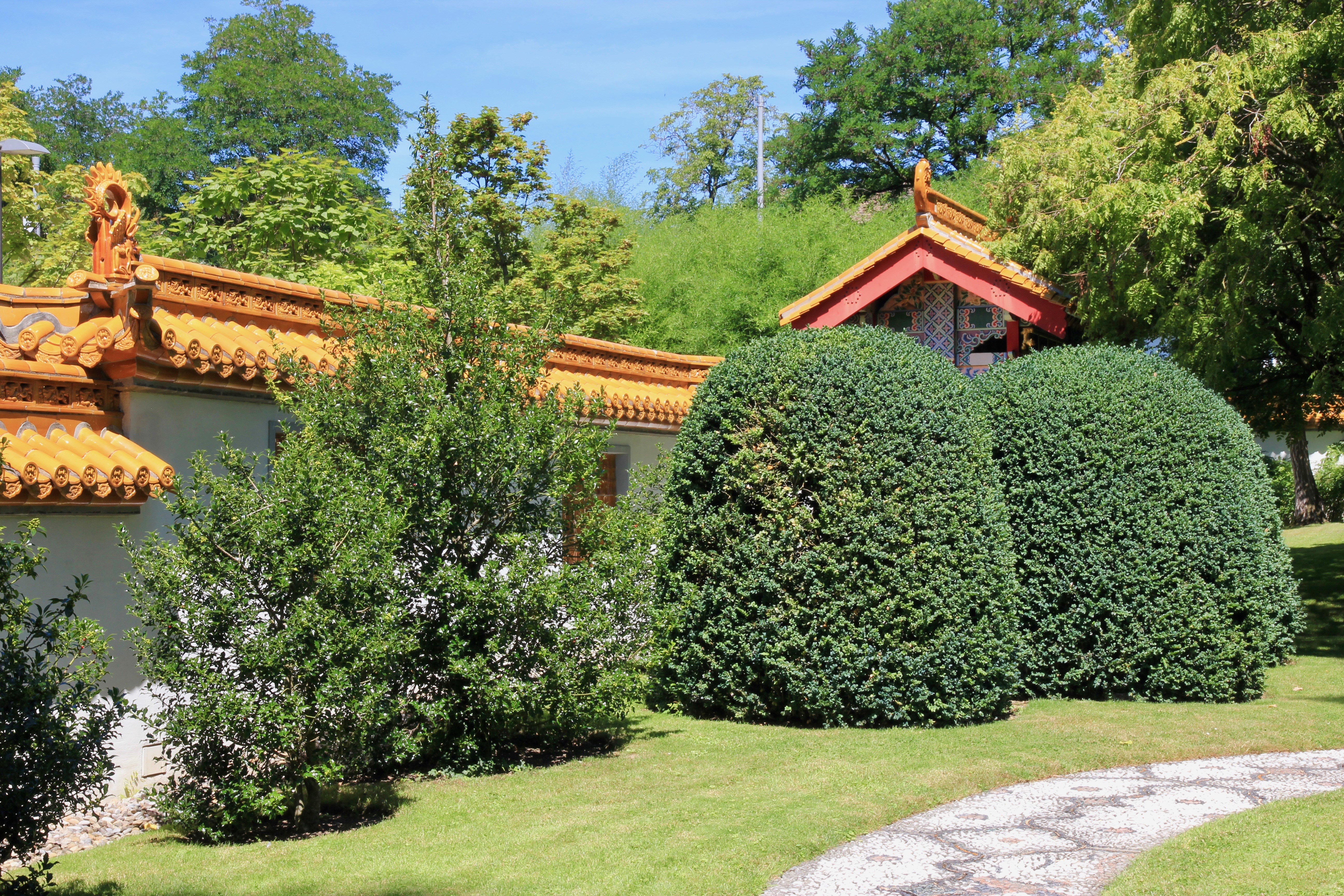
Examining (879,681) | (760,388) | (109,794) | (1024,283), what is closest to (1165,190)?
(1024,283)

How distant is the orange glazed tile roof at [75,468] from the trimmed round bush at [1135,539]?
20.8ft

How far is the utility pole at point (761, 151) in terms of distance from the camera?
3544cm

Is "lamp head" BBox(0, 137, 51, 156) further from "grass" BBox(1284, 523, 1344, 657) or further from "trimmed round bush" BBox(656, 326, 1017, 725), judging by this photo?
"grass" BBox(1284, 523, 1344, 657)

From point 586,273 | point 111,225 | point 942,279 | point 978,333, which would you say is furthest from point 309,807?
point 586,273

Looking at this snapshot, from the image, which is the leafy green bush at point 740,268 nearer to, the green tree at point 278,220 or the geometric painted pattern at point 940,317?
the geometric painted pattern at point 940,317

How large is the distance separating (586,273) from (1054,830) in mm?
17581

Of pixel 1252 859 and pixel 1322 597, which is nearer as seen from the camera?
pixel 1252 859

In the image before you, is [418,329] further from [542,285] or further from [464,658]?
[542,285]

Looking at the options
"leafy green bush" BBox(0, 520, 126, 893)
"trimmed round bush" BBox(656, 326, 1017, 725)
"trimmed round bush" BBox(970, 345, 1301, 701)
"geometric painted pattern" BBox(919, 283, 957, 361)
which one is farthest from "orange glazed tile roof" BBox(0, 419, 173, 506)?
"geometric painted pattern" BBox(919, 283, 957, 361)

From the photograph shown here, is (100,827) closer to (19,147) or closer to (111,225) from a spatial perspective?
(111,225)

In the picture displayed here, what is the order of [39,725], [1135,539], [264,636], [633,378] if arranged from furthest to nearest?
[633,378] → [1135,539] → [264,636] → [39,725]

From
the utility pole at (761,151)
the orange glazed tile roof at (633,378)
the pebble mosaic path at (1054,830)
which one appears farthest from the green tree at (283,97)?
the pebble mosaic path at (1054,830)

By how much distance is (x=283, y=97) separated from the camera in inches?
1457

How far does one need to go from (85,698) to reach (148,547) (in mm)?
1298
